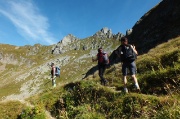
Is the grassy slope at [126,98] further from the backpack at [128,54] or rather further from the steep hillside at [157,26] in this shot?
the steep hillside at [157,26]

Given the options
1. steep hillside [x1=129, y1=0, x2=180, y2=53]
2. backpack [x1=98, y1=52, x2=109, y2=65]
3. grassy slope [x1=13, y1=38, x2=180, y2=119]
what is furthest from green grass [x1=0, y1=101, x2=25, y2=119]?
steep hillside [x1=129, y1=0, x2=180, y2=53]

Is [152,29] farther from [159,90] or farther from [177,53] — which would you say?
[159,90]

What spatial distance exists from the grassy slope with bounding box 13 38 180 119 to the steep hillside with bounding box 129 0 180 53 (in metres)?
26.6

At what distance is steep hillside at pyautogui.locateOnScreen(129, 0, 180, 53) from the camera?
4553cm

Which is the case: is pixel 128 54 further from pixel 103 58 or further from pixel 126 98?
pixel 103 58

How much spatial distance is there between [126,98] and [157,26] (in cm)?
4437

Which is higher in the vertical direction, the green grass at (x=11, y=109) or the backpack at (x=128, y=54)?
the backpack at (x=128, y=54)

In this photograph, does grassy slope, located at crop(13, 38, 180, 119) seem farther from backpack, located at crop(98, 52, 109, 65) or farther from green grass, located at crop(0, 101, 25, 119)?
backpack, located at crop(98, 52, 109, 65)

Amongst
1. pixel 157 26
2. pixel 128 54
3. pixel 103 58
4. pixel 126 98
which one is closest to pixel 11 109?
pixel 103 58

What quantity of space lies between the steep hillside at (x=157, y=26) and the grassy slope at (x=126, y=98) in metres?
26.6

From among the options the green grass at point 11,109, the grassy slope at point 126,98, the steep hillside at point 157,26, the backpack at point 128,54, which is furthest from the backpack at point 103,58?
the steep hillside at point 157,26

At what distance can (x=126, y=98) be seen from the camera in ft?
37.8

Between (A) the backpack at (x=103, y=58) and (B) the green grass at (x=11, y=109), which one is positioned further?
(A) the backpack at (x=103, y=58)

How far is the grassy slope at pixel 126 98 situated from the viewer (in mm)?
8454
